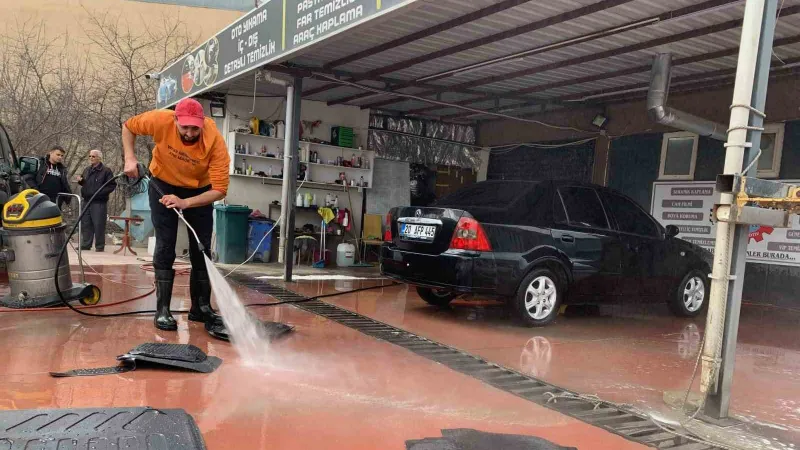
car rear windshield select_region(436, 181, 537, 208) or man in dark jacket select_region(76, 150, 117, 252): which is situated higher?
car rear windshield select_region(436, 181, 537, 208)

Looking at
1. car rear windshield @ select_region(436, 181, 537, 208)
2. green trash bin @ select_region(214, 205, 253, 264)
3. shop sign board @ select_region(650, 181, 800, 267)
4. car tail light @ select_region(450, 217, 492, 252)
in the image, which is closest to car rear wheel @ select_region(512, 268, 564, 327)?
car tail light @ select_region(450, 217, 492, 252)

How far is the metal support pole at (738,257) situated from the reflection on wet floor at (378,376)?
0.25 m

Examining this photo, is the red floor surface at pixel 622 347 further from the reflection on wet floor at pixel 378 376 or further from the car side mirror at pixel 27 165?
the car side mirror at pixel 27 165

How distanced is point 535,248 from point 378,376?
7.99ft

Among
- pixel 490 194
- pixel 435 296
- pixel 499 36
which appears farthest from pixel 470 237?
pixel 499 36

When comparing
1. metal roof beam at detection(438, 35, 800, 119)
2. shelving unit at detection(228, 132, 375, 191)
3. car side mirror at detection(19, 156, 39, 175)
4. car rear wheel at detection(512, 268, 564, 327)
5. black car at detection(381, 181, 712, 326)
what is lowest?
car rear wheel at detection(512, 268, 564, 327)

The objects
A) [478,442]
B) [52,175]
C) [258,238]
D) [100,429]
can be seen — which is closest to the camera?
[100,429]

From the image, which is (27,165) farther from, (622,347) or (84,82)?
(84,82)

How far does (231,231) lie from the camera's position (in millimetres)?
9570

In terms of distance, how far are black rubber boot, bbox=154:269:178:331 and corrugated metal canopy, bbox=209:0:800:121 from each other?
288cm

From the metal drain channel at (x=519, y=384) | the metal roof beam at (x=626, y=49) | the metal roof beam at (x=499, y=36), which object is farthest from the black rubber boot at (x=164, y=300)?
the metal roof beam at (x=626, y=49)

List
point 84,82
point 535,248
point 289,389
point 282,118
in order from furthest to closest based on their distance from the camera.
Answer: point 84,82, point 282,118, point 535,248, point 289,389

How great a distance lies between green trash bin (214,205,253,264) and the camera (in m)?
9.51

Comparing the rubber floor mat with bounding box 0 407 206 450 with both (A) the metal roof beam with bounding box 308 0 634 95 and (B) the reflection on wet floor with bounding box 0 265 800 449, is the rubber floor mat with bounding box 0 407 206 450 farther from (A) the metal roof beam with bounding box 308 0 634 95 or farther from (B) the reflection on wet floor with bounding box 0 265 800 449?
(A) the metal roof beam with bounding box 308 0 634 95
